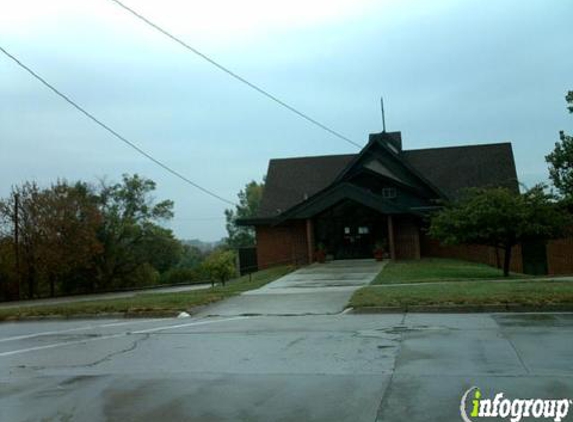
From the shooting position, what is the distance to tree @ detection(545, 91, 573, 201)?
18.8 meters

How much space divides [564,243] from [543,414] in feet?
77.0

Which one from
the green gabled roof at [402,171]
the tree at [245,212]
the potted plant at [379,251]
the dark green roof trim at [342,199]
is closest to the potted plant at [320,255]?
the dark green roof trim at [342,199]

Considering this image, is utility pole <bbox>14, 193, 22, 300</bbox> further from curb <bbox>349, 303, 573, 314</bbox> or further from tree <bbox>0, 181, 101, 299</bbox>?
curb <bbox>349, 303, 573, 314</bbox>

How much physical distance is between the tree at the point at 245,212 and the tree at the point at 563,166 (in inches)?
2509

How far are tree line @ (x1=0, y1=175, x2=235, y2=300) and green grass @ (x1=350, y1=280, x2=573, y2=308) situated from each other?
1906 cm

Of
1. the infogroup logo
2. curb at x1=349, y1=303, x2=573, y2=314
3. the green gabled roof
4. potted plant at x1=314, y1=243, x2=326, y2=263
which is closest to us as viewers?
the infogroup logo

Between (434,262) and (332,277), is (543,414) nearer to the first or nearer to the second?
(332,277)

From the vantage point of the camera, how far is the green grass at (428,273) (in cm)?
2052

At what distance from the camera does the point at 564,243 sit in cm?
2720

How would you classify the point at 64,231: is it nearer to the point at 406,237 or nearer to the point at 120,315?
the point at 406,237

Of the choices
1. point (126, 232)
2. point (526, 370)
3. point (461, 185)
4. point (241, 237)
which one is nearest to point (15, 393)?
point (526, 370)

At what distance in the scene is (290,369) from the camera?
7.94m

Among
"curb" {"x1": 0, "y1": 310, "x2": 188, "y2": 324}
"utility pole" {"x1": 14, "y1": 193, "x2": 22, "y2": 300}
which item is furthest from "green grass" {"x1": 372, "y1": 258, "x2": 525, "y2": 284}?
"utility pole" {"x1": 14, "y1": 193, "x2": 22, "y2": 300}

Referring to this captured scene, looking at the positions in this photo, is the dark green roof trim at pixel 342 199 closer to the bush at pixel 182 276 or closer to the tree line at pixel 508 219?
the tree line at pixel 508 219
